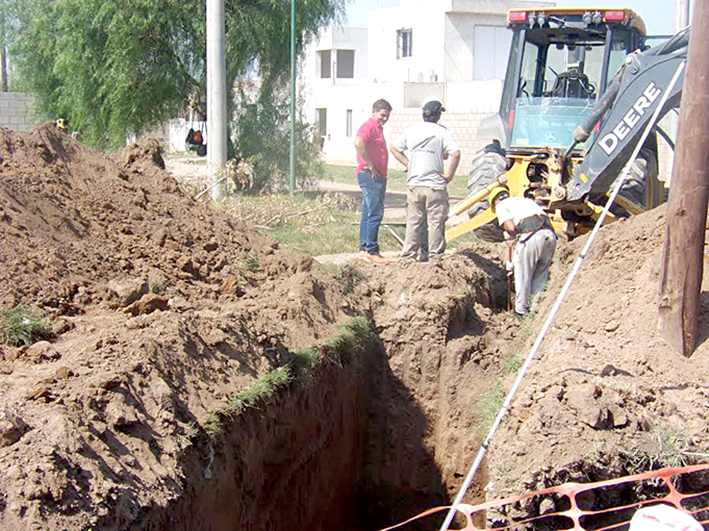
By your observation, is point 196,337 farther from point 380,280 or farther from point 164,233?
point 380,280

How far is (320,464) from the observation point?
7039 millimetres

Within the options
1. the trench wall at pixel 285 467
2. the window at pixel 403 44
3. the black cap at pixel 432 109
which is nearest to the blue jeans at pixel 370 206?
the black cap at pixel 432 109

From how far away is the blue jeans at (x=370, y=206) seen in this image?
9.59 metres

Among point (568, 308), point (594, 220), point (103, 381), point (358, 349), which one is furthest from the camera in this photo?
point (594, 220)

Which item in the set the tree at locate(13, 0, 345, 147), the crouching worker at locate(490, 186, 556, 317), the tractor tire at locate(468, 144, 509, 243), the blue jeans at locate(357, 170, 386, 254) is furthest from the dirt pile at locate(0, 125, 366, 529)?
the tree at locate(13, 0, 345, 147)

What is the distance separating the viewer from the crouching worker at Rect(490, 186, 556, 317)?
8.57 m

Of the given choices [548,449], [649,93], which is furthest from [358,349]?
[649,93]

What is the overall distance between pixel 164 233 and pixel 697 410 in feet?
16.4

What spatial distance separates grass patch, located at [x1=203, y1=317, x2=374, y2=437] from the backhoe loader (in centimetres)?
281

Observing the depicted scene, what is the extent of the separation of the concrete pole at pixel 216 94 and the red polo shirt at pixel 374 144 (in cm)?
491

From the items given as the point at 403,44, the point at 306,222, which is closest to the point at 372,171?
the point at 306,222

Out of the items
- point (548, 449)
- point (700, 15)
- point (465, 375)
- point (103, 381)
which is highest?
point (700, 15)

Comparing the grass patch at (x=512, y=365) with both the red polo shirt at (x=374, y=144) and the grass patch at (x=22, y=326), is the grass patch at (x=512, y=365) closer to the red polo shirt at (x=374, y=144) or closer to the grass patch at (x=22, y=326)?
the red polo shirt at (x=374, y=144)

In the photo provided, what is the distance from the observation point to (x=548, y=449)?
198 inches
